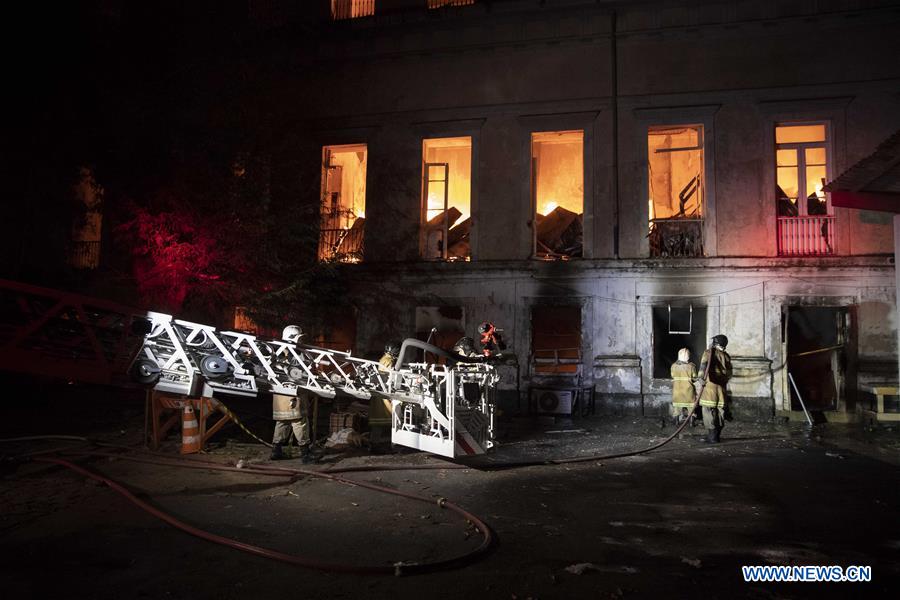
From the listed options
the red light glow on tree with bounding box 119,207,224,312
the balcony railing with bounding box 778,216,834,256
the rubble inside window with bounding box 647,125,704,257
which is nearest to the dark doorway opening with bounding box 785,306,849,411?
the balcony railing with bounding box 778,216,834,256

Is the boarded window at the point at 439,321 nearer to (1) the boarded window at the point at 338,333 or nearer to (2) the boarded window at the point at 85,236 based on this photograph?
(1) the boarded window at the point at 338,333

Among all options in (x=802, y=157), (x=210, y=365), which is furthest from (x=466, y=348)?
(x=802, y=157)

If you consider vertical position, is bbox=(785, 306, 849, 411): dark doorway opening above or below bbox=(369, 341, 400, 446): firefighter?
above

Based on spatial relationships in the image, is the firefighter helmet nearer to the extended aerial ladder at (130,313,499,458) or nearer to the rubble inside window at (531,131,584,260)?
the extended aerial ladder at (130,313,499,458)

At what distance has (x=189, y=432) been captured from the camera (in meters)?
8.79

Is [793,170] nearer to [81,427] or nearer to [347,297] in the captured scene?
[347,297]

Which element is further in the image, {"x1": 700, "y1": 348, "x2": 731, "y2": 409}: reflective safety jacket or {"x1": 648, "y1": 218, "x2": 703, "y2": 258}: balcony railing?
{"x1": 648, "y1": 218, "x2": 703, "y2": 258}: balcony railing

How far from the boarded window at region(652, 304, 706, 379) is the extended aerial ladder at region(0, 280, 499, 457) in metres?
7.72

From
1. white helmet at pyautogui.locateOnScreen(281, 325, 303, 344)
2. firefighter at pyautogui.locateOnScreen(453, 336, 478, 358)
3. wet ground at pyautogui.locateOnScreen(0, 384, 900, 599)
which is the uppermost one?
white helmet at pyautogui.locateOnScreen(281, 325, 303, 344)

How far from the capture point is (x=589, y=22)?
1555cm

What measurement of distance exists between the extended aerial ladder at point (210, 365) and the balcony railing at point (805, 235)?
1021 cm

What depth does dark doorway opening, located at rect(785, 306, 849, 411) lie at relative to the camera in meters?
14.0

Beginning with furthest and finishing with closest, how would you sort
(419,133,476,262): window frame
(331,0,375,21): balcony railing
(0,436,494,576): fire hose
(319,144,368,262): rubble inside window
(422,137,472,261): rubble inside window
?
(331,0,375,21): balcony railing < (319,144,368,262): rubble inside window < (422,137,472,261): rubble inside window < (419,133,476,262): window frame < (0,436,494,576): fire hose

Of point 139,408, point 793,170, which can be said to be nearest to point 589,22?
point 793,170
